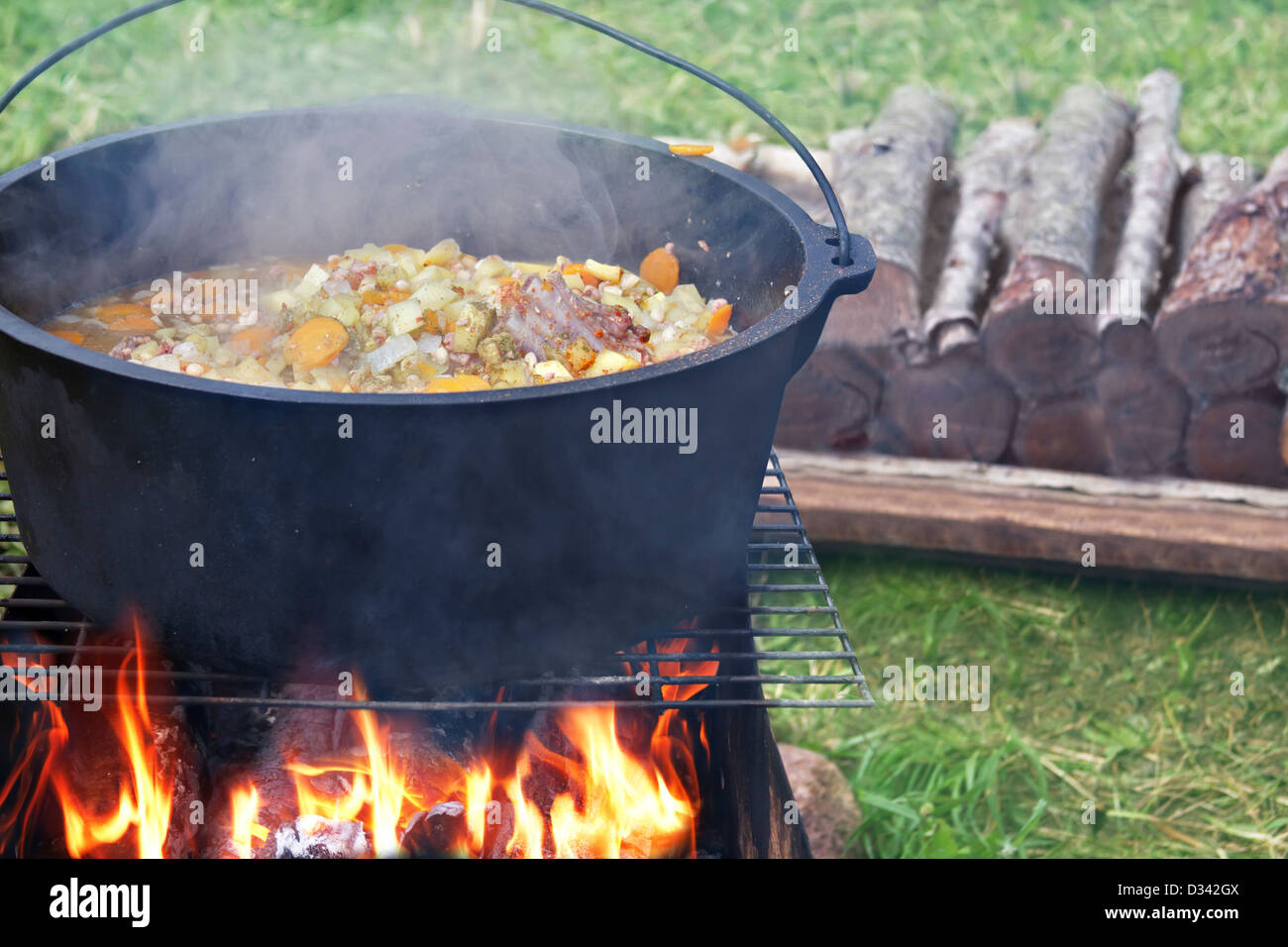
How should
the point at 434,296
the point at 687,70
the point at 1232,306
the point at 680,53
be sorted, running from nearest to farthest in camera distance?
the point at 687,70, the point at 434,296, the point at 1232,306, the point at 680,53

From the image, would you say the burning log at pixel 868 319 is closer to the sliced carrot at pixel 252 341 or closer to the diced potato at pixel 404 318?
the diced potato at pixel 404 318

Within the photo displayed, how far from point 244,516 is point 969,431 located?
9.74 feet

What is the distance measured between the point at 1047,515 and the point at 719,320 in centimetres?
179

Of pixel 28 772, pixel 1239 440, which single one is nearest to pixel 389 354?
pixel 28 772

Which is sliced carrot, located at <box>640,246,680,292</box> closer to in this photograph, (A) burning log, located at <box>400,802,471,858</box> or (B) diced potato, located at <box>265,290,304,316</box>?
(B) diced potato, located at <box>265,290,304,316</box>

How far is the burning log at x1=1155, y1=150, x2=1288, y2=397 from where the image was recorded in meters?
3.84

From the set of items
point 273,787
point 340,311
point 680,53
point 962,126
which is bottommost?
point 273,787

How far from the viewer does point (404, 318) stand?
2.58m

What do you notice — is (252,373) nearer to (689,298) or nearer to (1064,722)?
(689,298)

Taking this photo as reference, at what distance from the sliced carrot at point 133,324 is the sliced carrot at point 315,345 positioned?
423mm

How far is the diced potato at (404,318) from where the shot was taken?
257 centimetres

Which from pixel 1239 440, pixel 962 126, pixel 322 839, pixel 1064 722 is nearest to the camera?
pixel 322 839

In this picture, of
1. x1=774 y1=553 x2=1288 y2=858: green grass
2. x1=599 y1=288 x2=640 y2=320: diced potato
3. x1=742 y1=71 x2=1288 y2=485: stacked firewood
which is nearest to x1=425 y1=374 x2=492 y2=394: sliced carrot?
x1=599 y1=288 x2=640 y2=320: diced potato

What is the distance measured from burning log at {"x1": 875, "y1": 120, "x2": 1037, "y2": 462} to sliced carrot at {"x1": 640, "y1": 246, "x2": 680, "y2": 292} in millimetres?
1429
